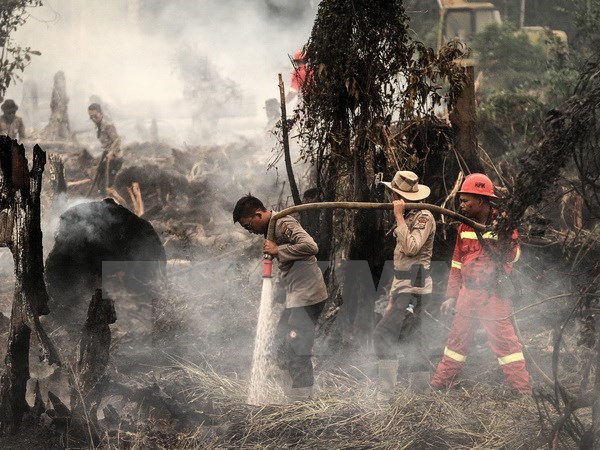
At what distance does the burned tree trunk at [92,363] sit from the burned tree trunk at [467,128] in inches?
164

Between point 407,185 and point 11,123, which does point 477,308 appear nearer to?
point 407,185

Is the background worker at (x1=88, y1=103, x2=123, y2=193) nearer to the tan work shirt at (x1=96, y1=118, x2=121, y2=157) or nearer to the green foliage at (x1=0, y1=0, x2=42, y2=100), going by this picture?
the tan work shirt at (x1=96, y1=118, x2=121, y2=157)

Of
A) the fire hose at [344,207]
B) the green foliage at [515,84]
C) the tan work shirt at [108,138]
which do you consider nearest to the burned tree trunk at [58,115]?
the tan work shirt at [108,138]

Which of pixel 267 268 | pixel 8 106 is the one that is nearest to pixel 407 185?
pixel 267 268

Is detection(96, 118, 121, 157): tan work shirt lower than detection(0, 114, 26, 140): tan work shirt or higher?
lower

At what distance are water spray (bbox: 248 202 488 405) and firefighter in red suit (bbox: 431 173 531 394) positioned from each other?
1.48 feet

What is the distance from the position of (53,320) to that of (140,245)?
4.72 feet

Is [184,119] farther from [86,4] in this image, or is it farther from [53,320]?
[53,320]

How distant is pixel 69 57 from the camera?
19594 millimetres

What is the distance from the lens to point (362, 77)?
7352 millimetres

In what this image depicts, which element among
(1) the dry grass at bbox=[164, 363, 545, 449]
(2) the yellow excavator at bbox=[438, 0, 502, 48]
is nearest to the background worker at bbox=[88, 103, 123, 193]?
(1) the dry grass at bbox=[164, 363, 545, 449]

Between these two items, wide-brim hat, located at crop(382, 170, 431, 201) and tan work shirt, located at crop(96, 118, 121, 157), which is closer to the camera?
wide-brim hat, located at crop(382, 170, 431, 201)

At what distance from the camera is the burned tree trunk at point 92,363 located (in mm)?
5551

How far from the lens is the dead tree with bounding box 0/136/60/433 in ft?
18.3
